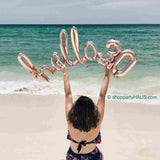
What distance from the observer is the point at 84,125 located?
229 cm

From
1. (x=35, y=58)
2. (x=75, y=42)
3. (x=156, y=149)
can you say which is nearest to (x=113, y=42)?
(x=75, y=42)

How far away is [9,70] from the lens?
45.7 feet

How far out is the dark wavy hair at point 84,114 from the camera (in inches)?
88.5

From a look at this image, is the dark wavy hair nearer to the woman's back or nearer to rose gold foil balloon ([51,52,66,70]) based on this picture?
the woman's back

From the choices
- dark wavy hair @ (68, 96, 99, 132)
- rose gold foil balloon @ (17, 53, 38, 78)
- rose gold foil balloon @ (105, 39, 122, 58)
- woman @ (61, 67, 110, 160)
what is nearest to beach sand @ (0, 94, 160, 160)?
woman @ (61, 67, 110, 160)

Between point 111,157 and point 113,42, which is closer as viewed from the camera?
point 113,42

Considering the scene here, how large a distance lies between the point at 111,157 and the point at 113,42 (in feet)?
8.84

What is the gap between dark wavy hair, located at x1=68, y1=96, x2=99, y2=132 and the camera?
225 centimetres

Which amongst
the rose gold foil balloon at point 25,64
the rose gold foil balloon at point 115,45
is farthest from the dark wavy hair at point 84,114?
the rose gold foil balloon at point 25,64

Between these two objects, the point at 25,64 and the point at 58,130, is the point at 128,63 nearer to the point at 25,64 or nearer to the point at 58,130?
the point at 25,64

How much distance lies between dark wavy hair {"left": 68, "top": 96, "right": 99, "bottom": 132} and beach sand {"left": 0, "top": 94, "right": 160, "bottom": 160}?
8.00ft

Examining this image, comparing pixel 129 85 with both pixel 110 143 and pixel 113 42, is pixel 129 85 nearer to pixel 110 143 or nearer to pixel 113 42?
pixel 110 143

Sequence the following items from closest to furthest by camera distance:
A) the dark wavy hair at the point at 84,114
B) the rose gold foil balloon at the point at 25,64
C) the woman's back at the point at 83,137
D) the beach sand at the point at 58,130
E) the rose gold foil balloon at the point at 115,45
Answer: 1. the dark wavy hair at the point at 84,114
2. the woman's back at the point at 83,137
3. the rose gold foil balloon at the point at 115,45
4. the rose gold foil balloon at the point at 25,64
5. the beach sand at the point at 58,130

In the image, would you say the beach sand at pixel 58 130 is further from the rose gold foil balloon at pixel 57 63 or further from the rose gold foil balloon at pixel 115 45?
the rose gold foil balloon at pixel 115 45
